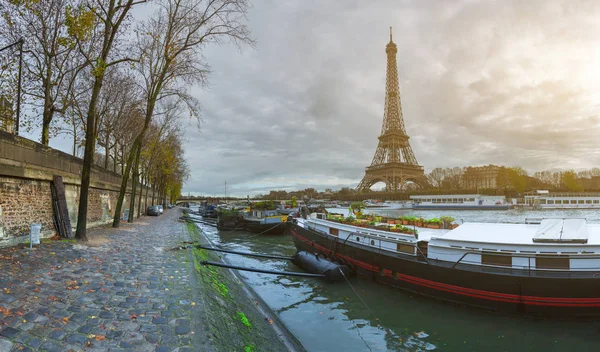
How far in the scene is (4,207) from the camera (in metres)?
10.8

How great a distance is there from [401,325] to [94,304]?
7.78m

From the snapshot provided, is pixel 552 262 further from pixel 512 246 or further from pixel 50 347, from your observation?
pixel 50 347

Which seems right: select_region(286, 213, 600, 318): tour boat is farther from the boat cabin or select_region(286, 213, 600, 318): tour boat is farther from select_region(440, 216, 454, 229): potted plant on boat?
select_region(440, 216, 454, 229): potted plant on boat

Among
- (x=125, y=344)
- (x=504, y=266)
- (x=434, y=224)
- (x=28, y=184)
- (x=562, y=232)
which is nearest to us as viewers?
(x=125, y=344)

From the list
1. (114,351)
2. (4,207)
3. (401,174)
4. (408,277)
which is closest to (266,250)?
(408,277)

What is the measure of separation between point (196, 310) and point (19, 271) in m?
4.57

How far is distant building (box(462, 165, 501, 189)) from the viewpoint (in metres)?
133

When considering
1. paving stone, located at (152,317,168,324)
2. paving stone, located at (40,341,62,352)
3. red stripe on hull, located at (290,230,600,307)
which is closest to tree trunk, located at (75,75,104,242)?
paving stone, located at (152,317,168,324)

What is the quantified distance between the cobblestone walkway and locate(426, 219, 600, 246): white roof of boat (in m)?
9.00

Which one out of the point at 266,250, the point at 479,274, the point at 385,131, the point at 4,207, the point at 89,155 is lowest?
the point at 266,250

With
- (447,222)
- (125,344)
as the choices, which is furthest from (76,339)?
(447,222)

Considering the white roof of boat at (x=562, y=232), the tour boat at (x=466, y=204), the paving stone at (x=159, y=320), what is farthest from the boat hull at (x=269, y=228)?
the tour boat at (x=466, y=204)

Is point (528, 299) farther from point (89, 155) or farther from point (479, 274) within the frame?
point (89, 155)

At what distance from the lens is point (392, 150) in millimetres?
105625
